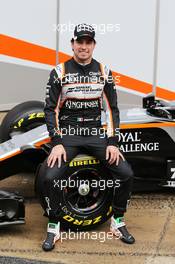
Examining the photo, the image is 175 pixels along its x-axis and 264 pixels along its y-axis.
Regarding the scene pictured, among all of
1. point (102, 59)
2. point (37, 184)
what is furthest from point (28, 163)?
point (102, 59)

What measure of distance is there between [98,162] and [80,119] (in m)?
0.36

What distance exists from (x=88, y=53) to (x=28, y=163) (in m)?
1.14

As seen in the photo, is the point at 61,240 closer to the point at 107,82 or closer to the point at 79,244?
the point at 79,244

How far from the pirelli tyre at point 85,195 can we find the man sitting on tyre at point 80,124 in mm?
75

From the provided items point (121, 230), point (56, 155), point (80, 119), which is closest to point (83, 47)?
point (80, 119)

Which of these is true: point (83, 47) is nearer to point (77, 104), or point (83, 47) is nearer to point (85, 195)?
point (77, 104)

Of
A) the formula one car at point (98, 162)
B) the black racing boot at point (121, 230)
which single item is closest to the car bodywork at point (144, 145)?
the formula one car at point (98, 162)

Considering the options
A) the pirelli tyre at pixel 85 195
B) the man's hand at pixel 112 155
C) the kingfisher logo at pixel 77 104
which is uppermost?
the kingfisher logo at pixel 77 104

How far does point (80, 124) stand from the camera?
3908 mm

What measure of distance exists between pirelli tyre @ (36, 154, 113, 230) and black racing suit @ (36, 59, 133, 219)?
8 centimetres

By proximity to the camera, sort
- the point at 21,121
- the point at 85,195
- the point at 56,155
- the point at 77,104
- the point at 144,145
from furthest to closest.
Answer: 1. the point at 21,121
2. the point at 144,145
3. the point at 85,195
4. the point at 77,104
5. the point at 56,155

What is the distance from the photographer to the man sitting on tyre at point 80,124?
376 centimetres

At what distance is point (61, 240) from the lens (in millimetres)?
3877

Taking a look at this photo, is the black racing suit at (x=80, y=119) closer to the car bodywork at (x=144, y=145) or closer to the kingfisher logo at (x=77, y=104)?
the kingfisher logo at (x=77, y=104)
